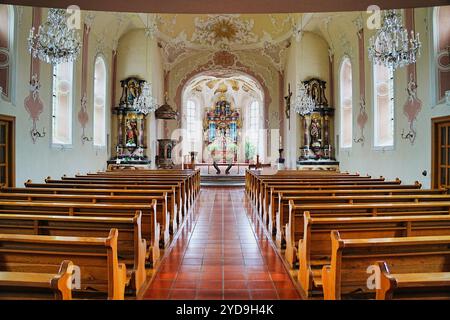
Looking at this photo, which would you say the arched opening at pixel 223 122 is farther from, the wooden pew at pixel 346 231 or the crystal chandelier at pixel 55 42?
the wooden pew at pixel 346 231

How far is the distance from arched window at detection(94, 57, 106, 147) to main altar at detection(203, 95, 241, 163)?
15.6 metres

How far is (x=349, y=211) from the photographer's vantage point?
13.5 ft

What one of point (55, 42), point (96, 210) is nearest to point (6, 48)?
point (55, 42)

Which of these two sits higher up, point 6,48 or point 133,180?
point 6,48

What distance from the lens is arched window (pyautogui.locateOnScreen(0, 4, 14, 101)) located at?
7.77m

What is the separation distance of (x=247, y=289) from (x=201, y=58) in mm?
17705

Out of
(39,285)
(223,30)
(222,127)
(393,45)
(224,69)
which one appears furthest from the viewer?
(222,127)

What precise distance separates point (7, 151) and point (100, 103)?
7.12 meters

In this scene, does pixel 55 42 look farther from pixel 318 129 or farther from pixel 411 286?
pixel 318 129

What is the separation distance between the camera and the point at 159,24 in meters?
16.9

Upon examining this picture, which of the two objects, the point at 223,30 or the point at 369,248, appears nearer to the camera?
the point at 369,248

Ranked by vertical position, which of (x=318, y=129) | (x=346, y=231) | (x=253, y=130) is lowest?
(x=346, y=231)
